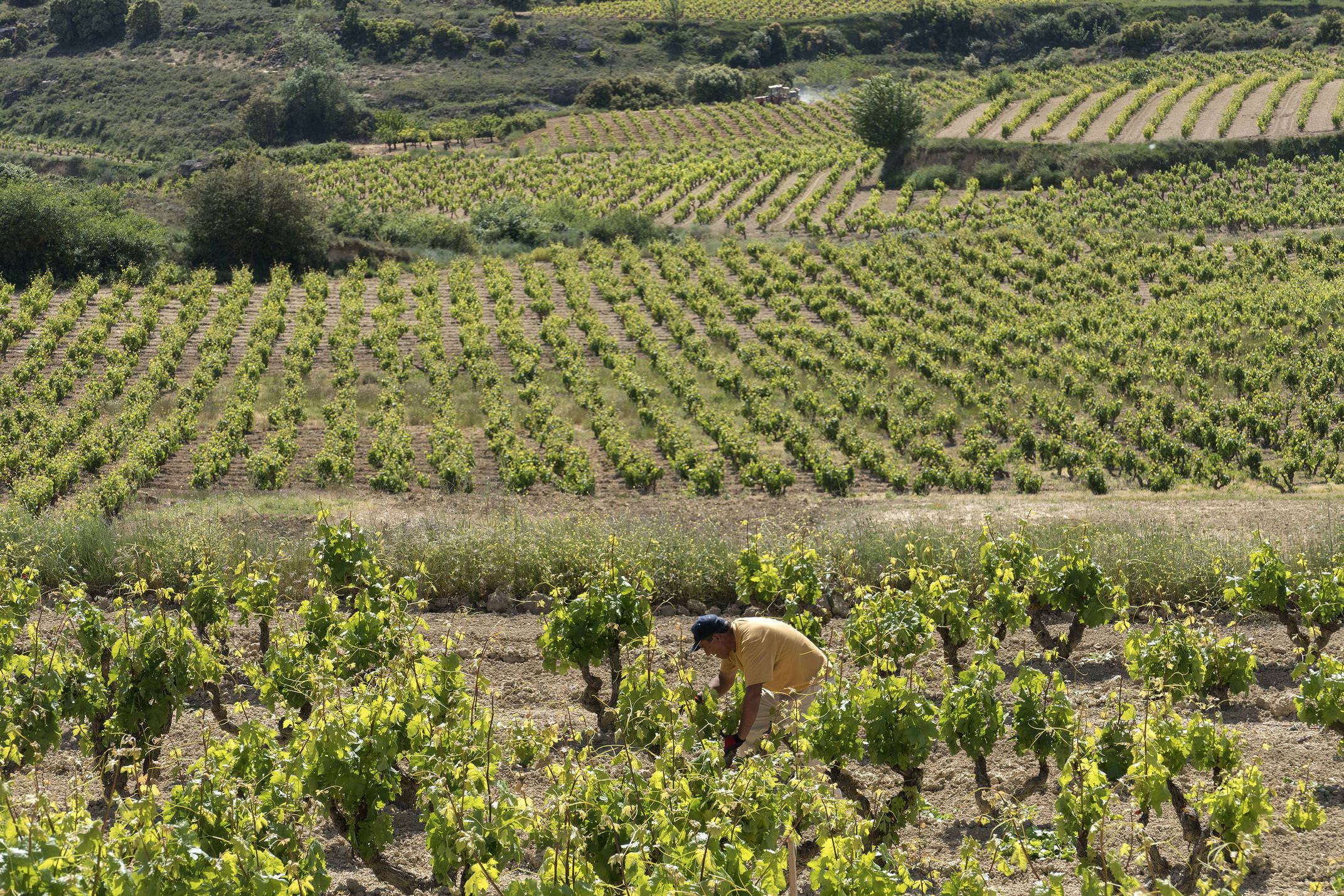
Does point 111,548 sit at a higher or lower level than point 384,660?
lower

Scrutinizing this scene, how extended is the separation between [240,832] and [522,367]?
73.6 ft

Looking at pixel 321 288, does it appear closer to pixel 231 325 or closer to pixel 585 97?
pixel 231 325

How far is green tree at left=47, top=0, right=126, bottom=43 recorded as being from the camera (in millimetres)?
99750

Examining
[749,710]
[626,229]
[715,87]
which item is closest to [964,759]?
[749,710]

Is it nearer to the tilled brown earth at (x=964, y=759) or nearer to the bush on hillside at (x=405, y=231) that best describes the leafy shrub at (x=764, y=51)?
the bush on hillside at (x=405, y=231)

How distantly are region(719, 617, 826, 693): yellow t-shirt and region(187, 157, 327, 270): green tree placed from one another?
35.7 metres

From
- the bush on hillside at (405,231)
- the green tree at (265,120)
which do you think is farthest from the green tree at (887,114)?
the green tree at (265,120)

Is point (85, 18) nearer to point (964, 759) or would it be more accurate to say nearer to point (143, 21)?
point (143, 21)

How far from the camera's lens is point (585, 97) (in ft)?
288

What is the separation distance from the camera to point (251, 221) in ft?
134

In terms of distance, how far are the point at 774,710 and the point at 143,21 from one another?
10676 cm

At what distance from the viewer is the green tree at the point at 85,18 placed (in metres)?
99.8

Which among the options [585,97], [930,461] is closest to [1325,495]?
[930,461]

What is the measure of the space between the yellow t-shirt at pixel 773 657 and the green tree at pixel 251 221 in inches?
1404
